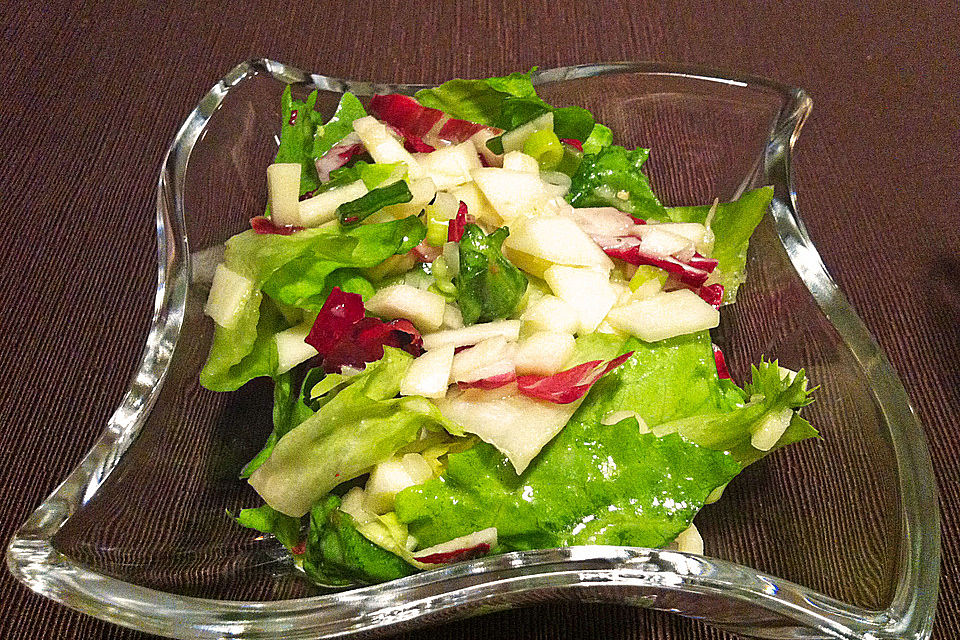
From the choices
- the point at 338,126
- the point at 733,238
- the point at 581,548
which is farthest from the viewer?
the point at 338,126

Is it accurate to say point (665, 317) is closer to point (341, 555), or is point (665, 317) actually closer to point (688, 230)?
point (688, 230)

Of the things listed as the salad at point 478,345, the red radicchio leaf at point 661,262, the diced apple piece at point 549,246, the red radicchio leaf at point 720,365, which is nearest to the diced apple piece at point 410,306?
the salad at point 478,345

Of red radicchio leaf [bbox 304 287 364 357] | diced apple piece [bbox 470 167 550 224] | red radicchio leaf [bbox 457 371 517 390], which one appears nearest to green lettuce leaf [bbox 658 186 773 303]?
diced apple piece [bbox 470 167 550 224]

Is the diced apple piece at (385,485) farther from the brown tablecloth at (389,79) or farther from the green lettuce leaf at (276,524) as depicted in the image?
the brown tablecloth at (389,79)

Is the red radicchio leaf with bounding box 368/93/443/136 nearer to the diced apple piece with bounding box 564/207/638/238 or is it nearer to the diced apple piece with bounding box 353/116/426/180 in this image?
the diced apple piece with bounding box 353/116/426/180

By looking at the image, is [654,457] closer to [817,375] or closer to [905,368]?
[817,375]

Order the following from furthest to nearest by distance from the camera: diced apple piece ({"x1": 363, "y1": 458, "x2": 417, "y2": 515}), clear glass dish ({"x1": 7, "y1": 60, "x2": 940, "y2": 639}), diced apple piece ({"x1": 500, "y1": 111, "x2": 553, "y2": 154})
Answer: diced apple piece ({"x1": 500, "y1": 111, "x2": 553, "y2": 154}) < diced apple piece ({"x1": 363, "y1": 458, "x2": 417, "y2": 515}) < clear glass dish ({"x1": 7, "y1": 60, "x2": 940, "y2": 639})

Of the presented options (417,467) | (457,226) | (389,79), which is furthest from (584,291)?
(389,79)
